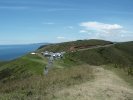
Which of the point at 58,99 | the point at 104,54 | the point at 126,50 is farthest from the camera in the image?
the point at 126,50

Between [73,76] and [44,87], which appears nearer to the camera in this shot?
[44,87]

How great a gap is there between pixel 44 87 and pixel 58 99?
398 centimetres

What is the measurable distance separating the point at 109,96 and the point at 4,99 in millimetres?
6142

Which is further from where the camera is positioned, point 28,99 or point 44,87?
point 44,87

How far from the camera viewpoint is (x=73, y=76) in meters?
25.8

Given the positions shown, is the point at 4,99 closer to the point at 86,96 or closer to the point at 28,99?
the point at 28,99

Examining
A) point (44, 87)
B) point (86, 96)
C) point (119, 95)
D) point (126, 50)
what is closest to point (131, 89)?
point (119, 95)

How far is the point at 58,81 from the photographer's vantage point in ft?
75.6

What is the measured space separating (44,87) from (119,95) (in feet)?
17.6

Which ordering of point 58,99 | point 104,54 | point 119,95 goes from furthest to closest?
point 104,54
point 119,95
point 58,99

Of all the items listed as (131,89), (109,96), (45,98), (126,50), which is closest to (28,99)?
(45,98)

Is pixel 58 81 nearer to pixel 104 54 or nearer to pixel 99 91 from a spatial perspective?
pixel 99 91

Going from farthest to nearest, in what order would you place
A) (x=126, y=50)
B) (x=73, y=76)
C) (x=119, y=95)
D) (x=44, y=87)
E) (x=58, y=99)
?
(x=126, y=50) → (x=73, y=76) → (x=44, y=87) → (x=119, y=95) → (x=58, y=99)

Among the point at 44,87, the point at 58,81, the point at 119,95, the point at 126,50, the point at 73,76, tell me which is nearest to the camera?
the point at 119,95
